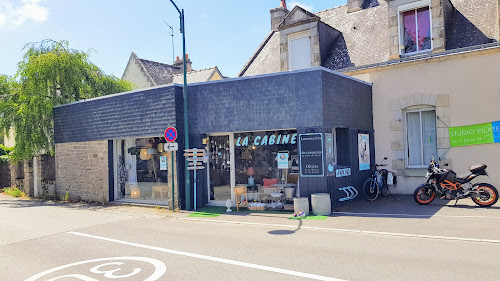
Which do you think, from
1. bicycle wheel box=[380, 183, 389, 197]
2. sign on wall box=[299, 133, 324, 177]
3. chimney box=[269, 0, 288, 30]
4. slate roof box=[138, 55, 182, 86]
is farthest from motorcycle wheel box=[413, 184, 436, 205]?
slate roof box=[138, 55, 182, 86]

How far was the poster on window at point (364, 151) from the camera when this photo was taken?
13078 millimetres

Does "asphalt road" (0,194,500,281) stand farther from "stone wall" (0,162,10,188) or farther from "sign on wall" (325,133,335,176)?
"stone wall" (0,162,10,188)

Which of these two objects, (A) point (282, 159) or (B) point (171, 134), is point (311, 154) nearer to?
(A) point (282, 159)

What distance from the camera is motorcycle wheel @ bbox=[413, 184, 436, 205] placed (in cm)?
1125

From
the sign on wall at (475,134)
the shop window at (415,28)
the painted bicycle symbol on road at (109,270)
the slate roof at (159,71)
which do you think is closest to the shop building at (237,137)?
the shop window at (415,28)

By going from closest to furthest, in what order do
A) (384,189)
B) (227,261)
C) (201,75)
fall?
(227,261) → (384,189) → (201,75)

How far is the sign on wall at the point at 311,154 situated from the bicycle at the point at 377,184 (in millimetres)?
2405

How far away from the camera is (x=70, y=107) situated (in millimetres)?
17156

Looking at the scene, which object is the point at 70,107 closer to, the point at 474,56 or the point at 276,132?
the point at 276,132

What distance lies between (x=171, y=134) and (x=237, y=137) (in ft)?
6.90

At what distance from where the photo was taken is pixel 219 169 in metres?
13.3

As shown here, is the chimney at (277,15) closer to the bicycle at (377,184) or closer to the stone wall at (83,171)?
the bicycle at (377,184)

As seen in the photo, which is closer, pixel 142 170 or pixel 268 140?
pixel 268 140

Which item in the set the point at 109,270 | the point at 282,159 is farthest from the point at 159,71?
the point at 109,270
